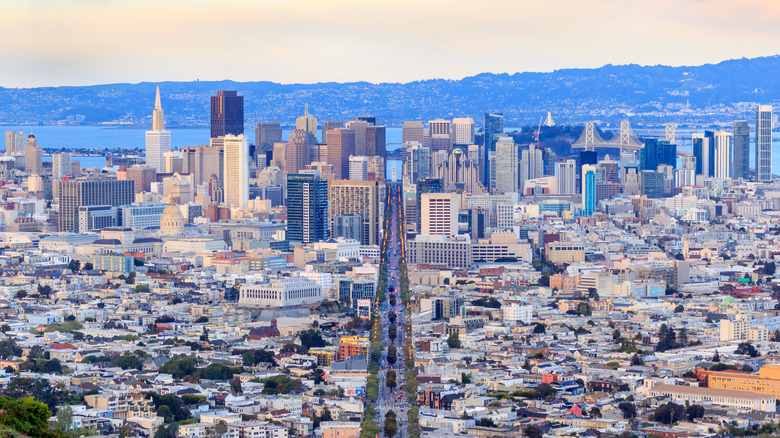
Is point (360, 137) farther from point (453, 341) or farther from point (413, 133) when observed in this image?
point (453, 341)

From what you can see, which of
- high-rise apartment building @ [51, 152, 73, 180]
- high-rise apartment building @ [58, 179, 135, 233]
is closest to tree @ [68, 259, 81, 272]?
high-rise apartment building @ [58, 179, 135, 233]

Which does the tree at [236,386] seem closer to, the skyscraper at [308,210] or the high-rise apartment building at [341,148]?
the skyscraper at [308,210]

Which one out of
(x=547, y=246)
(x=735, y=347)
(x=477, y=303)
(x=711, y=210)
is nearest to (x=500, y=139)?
(x=711, y=210)

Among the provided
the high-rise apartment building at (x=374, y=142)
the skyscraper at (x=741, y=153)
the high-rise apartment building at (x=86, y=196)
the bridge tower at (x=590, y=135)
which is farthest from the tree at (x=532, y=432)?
the bridge tower at (x=590, y=135)

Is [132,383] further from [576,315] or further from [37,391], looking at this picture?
[576,315]

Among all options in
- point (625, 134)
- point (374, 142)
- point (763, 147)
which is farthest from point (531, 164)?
point (625, 134)
